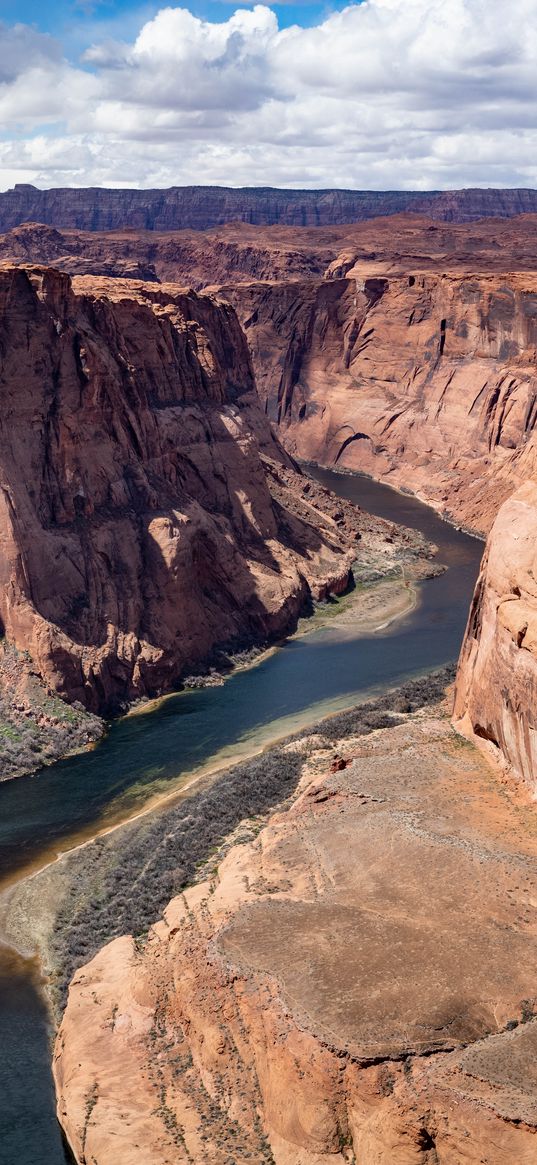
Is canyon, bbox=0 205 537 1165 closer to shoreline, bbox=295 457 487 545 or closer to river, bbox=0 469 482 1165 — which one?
shoreline, bbox=295 457 487 545

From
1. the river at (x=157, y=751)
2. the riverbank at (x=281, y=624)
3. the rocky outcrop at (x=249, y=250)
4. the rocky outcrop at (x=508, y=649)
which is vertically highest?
the rocky outcrop at (x=249, y=250)

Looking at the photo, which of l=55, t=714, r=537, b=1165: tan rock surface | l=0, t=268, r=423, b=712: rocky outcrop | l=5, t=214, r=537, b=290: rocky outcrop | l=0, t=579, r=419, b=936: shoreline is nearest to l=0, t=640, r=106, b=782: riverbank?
l=0, t=268, r=423, b=712: rocky outcrop

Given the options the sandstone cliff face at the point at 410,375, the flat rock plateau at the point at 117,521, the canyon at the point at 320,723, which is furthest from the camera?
the sandstone cliff face at the point at 410,375

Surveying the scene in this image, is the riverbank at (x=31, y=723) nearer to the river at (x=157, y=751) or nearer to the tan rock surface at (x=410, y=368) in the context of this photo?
the river at (x=157, y=751)

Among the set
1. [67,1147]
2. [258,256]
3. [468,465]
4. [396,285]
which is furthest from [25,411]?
[258,256]

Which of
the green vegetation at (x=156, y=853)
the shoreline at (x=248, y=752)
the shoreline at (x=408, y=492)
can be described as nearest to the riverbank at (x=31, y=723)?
the shoreline at (x=248, y=752)

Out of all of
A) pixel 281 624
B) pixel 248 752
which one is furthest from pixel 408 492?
pixel 248 752

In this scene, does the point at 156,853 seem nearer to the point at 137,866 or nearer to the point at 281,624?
the point at 137,866
